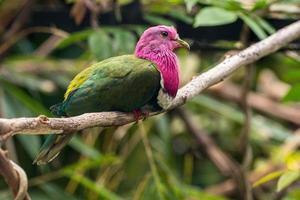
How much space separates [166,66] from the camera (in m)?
1.78

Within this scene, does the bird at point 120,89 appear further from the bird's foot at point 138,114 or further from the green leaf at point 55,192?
the green leaf at point 55,192

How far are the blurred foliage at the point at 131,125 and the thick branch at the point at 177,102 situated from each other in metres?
0.12

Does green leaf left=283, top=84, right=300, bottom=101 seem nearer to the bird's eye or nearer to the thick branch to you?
the thick branch

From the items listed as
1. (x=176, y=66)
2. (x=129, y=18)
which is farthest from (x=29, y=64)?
(x=176, y=66)

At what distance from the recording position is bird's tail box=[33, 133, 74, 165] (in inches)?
68.2

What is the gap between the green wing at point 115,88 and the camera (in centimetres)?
166

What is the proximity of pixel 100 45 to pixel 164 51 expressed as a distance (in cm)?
58

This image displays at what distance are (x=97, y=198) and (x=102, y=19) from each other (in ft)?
2.33

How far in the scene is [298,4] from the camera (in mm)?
2531

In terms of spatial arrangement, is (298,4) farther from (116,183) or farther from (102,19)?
(116,183)

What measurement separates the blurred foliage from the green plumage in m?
0.53

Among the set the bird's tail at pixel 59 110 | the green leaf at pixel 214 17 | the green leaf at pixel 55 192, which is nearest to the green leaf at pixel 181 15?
the green leaf at pixel 214 17

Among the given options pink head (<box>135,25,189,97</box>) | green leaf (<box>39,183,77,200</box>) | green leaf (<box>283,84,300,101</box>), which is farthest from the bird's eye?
green leaf (<box>39,183,77,200</box>)

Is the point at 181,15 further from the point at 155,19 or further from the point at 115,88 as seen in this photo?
the point at 115,88
